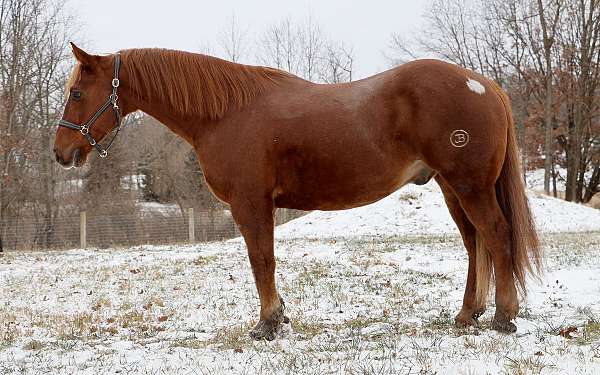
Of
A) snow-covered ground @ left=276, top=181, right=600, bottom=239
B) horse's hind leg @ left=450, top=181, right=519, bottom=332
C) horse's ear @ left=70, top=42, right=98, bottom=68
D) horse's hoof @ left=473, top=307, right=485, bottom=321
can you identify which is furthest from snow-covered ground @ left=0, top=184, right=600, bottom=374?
snow-covered ground @ left=276, top=181, right=600, bottom=239

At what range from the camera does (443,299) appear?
611 cm

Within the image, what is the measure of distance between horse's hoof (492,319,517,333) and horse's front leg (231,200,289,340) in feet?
5.67

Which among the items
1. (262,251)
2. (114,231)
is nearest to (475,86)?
(262,251)

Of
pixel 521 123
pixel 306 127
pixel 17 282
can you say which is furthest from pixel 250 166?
pixel 521 123

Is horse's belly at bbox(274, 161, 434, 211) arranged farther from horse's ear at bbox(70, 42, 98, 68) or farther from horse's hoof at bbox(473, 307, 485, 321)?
horse's ear at bbox(70, 42, 98, 68)

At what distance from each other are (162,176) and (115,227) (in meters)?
12.8

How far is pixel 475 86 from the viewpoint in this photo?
14.7ft

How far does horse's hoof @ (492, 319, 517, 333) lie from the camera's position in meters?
4.35

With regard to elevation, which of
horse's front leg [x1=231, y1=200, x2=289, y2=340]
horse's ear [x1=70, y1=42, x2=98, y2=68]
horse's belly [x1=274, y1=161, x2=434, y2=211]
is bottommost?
horse's front leg [x1=231, y1=200, x2=289, y2=340]

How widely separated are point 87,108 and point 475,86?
129 inches

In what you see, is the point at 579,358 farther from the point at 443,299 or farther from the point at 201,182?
the point at 201,182

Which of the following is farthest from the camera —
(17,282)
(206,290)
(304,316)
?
(17,282)

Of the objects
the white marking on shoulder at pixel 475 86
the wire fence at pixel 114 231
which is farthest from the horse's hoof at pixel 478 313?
the wire fence at pixel 114 231

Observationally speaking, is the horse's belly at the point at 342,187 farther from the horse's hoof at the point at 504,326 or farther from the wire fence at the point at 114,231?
the wire fence at the point at 114,231
